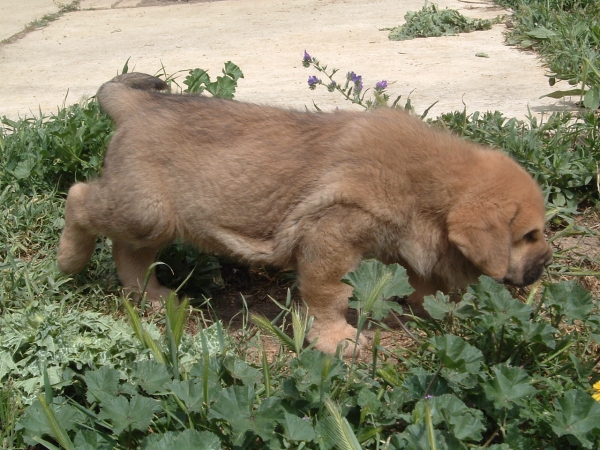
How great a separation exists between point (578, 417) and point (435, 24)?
280 inches

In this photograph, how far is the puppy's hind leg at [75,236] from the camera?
4.62 metres

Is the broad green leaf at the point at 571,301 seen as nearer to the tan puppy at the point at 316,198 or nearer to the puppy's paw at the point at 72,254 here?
the tan puppy at the point at 316,198

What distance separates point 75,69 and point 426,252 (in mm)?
5581

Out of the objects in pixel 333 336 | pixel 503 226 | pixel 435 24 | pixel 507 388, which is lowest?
pixel 333 336

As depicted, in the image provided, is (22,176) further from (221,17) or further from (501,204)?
(221,17)

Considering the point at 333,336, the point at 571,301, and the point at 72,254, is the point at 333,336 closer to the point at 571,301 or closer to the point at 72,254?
the point at 571,301

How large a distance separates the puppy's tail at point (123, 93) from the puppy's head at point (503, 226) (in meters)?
2.07

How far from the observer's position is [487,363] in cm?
346

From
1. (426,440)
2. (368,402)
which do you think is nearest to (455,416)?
(426,440)

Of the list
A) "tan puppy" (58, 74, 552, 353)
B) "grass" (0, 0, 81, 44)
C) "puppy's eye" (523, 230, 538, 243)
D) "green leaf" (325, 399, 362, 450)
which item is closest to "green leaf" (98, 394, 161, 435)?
"green leaf" (325, 399, 362, 450)

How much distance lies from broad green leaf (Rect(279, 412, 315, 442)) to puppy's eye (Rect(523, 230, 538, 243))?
182cm

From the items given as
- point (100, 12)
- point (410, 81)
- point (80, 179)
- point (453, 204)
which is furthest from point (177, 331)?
point (100, 12)

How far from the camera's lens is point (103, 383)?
330cm

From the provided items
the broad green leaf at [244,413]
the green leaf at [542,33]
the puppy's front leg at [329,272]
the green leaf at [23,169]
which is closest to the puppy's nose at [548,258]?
the puppy's front leg at [329,272]
